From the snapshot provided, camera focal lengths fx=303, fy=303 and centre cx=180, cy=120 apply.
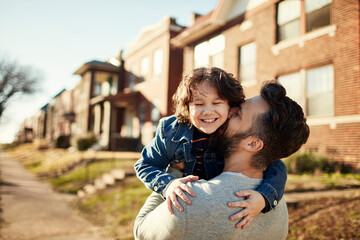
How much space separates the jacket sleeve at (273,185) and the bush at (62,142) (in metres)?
33.1

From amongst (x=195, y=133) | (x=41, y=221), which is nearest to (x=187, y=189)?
(x=195, y=133)

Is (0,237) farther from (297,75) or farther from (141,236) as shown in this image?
(297,75)

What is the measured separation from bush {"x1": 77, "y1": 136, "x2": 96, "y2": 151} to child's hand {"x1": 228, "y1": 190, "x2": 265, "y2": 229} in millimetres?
22585

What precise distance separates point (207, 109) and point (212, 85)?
7.8 inches

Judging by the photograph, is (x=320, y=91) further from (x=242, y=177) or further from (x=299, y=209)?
(x=242, y=177)

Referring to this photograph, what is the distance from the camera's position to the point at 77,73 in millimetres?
32844

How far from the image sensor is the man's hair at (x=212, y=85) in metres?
2.21

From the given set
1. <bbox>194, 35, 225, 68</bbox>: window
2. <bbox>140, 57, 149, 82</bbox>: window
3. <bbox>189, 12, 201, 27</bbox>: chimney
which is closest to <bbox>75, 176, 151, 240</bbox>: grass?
<bbox>194, 35, 225, 68</bbox>: window

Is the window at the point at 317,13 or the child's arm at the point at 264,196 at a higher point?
the window at the point at 317,13

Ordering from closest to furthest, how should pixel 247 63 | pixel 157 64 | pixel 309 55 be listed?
pixel 309 55, pixel 247 63, pixel 157 64

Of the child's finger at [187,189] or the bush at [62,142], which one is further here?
the bush at [62,142]

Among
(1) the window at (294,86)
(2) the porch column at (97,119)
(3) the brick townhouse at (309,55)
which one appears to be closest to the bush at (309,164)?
(3) the brick townhouse at (309,55)

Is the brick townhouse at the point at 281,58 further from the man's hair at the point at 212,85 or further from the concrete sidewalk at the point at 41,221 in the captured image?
the concrete sidewalk at the point at 41,221

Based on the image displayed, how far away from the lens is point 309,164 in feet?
29.9
